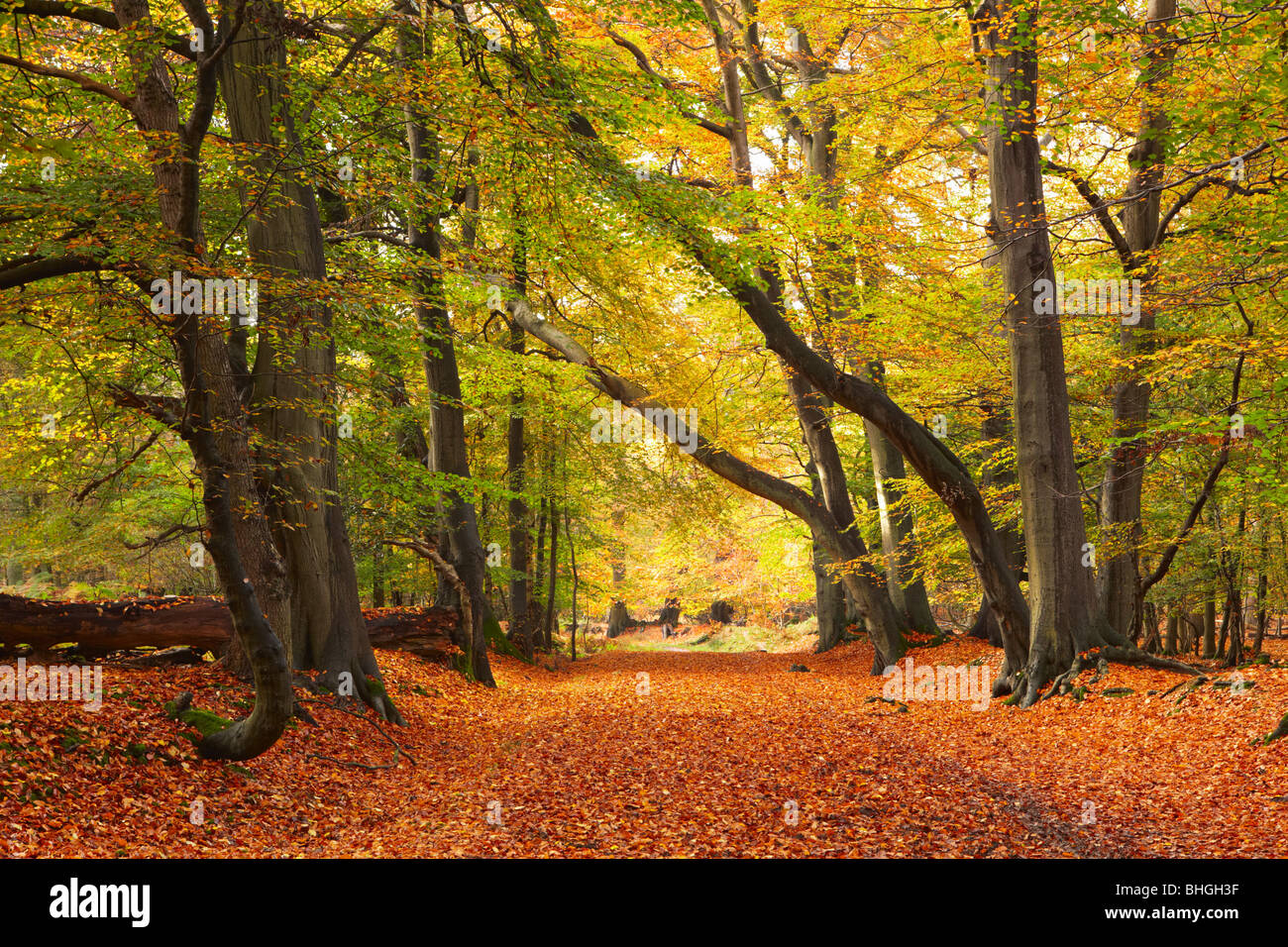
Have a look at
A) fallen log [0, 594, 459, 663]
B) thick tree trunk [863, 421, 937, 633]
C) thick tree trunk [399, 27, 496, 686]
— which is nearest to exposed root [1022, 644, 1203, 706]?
thick tree trunk [863, 421, 937, 633]

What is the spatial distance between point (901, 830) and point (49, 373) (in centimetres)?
908

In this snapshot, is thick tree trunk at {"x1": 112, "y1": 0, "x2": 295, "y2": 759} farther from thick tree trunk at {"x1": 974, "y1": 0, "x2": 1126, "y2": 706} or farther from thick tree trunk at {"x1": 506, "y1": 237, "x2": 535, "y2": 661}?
thick tree trunk at {"x1": 506, "y1": 237, "x2": 535, "y2": 661}

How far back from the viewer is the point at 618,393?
13727 millimetres

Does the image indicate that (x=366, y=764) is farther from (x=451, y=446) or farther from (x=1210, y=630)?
(x=1210, y=630)

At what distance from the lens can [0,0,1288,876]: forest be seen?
5.63 m

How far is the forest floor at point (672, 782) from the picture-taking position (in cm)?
515

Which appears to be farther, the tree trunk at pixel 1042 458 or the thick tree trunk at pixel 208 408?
the tree trunk at pixel 1042 458

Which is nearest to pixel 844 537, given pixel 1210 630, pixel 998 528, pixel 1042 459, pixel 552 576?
pixel 998 528

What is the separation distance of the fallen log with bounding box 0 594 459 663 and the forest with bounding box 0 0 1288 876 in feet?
0.14

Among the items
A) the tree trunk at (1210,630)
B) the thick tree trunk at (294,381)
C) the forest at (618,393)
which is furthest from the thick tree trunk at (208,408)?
the tree trunk at (1210,630)

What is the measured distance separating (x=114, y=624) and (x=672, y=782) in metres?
6.01

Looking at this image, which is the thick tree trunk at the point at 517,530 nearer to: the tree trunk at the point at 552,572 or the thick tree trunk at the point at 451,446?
the tree trunk at the point at 552,572

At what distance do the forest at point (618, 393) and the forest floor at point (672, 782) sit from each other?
56 millimetres
